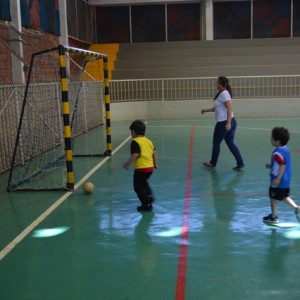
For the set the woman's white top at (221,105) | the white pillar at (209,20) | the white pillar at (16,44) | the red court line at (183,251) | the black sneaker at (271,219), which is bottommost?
the red court line at (183,251)

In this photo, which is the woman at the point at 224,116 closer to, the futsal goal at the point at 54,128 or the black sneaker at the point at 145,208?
the futsal goal at the point at 54,128

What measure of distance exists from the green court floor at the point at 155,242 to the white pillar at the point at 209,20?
714 inches

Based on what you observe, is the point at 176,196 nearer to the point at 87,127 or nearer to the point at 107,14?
the point at 87,127

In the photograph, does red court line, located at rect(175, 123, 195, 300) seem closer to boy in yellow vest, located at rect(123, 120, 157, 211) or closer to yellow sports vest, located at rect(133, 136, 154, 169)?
boy in yellow vest, located at rect(123, 120, 157, 211)

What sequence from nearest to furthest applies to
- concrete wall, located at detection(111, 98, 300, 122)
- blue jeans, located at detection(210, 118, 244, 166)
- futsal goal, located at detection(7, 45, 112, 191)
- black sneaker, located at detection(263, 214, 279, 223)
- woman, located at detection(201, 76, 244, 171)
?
black sneaker, located at detection(263, 214, 279, 223) < futsal goal, located at detection(7, 45, 112, 191) < woman, located at detection(201, 76, 244, 171) < blue jeans, located at detection(210, 118, 244, 166) < concrete wall, located at detection(111, 98, 300, 122)

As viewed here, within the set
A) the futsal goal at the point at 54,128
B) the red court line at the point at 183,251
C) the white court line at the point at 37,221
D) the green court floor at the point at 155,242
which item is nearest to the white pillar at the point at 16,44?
the futsal goal at the point at 54,128

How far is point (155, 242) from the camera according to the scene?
187 inches

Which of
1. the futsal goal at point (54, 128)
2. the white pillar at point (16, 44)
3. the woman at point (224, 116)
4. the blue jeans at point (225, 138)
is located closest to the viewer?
the futsal goal at point (54, 128)

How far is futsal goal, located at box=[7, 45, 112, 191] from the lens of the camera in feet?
22.6

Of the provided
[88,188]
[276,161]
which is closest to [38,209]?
[88,188]

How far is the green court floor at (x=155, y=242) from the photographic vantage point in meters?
3.73

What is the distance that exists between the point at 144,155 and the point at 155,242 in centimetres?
133

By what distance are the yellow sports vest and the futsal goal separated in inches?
58.0

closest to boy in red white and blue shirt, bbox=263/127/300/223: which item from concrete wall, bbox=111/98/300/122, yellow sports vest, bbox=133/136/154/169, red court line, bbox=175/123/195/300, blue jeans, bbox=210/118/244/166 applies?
red court line, bbox=175/123/195/300
